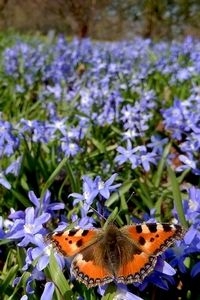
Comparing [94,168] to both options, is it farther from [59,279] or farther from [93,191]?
[59,279]

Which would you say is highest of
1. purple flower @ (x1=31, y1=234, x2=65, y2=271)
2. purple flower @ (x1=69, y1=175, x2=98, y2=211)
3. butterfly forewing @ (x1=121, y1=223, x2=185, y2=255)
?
butterfly forewing @ (x1=121, y1=223, x2=185, y2=255)

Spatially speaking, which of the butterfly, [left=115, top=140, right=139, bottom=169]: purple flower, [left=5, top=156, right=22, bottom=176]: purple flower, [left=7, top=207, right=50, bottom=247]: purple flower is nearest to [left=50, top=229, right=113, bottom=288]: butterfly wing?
the butterfly

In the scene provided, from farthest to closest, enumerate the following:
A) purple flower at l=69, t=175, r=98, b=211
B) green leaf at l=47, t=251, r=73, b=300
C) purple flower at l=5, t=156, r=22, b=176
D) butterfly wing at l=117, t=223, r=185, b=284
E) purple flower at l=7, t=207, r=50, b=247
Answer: purple flower at l=5, t=156, r=22, b=176, purple flower at l=69, t=175, r=98, b=211, purple flower at l=7, t=207, r=50, b=247, green leaf at l=47, t=251, r=73, b=300, butterfly wing at l=117, t=223, r=185, b=284

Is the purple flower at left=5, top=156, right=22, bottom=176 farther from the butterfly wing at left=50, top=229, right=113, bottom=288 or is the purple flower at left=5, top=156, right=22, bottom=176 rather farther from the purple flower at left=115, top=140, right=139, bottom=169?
the butterfly wing at left=50, top=229, right=113, bottom=288

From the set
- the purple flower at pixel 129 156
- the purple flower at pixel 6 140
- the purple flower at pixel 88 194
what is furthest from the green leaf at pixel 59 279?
the purple flower at pixel 6 140

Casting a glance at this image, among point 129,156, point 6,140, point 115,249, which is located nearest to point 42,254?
point 115,249

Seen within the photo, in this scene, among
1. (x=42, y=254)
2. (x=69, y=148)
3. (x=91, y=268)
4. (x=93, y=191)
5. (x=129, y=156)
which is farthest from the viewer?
(x=69, y=148)
